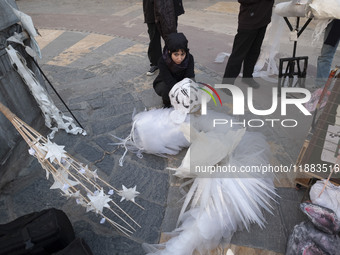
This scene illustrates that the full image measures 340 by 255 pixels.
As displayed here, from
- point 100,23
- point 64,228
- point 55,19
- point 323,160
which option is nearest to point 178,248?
point 64,228

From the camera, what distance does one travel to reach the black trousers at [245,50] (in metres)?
2.97

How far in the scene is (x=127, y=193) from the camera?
1.77m

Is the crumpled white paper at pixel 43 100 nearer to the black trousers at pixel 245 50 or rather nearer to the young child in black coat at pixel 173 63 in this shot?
the young child in black coat at pixel 173 63

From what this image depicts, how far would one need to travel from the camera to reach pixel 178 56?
2.60 m

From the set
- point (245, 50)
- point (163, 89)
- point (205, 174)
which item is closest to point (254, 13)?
point (245, 50)

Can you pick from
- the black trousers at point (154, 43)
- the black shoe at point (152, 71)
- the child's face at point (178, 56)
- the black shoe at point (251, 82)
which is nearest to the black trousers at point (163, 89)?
the child's face at point (178, 56)

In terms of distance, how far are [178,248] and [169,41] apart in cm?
191

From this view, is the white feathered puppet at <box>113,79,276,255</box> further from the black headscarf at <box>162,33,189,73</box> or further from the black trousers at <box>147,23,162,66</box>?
the black trousers at <box>147,23,162,66</box>

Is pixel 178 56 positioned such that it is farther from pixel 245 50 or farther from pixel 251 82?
pixel 251 82

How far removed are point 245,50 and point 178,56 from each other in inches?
38.6

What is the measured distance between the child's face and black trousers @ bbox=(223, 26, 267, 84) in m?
0.82

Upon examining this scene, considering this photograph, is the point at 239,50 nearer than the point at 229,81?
Yes

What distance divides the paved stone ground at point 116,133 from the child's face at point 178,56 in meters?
0.72

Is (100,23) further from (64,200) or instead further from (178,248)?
(178,248)
